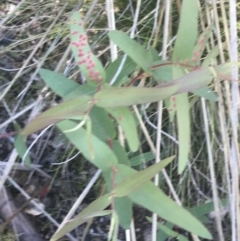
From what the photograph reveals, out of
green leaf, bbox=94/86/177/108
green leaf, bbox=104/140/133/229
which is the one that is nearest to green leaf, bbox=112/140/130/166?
green leaf, bbox=104/140/133/229

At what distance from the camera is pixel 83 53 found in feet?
1.79

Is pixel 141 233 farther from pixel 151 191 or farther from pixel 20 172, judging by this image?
pixel 151 191

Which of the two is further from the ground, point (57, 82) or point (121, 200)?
point (57, 82)

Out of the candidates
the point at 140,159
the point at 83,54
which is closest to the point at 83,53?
the point at 83,54

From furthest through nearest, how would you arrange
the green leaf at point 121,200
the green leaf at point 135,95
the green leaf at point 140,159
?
the green leaf at point 140,159 < the green leaf at point 121,200 < the green leaf at point 135,95

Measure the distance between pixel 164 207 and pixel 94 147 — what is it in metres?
0.10

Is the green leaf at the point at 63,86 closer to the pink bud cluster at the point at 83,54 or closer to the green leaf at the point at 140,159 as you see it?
the pink bud cluster at the point at 83,54

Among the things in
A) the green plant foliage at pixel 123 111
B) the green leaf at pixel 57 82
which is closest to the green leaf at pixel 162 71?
the green plant foliage at pixel 123 111

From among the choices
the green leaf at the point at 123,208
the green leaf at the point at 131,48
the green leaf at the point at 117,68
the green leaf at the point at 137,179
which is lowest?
the green leaf at the point at 123,208

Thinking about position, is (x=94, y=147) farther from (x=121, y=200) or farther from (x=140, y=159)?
(x=140, y=159)

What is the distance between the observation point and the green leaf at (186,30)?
0.55 metres

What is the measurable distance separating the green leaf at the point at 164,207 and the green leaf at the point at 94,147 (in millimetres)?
23

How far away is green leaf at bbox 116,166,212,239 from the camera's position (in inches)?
19.9

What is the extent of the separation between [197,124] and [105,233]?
0.26 metres
